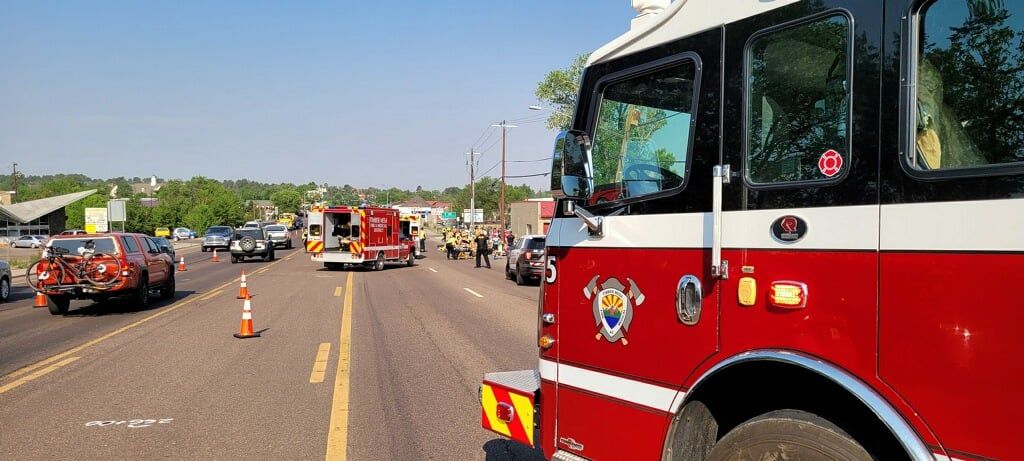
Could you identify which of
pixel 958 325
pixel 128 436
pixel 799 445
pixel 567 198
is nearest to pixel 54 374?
pixel 128 436

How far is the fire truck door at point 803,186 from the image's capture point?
255 centimetres

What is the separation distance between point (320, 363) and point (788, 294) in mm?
7790

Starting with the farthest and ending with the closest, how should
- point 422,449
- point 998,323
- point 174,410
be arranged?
point 174,410, point 422,449, point 998,323

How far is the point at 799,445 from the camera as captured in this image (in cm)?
265

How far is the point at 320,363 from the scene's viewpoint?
946cm

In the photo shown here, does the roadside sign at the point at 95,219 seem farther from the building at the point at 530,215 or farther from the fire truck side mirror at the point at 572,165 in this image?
the fire truck side mirror at the point at 572,165

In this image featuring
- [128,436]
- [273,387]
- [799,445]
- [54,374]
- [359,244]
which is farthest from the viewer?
[359,244]

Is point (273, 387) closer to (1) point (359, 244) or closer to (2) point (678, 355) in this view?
(2) point (678, 355)

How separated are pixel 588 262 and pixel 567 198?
0.36 meters

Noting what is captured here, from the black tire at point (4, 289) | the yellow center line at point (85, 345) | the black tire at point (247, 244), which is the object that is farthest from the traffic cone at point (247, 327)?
the black tire at point (247, 244)

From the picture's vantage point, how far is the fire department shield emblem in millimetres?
3408

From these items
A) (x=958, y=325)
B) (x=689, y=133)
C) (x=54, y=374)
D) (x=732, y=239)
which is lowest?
(x=54, y=374)

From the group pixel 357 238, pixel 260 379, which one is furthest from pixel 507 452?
pixel 357 238

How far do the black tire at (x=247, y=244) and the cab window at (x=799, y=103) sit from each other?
3837 cm
